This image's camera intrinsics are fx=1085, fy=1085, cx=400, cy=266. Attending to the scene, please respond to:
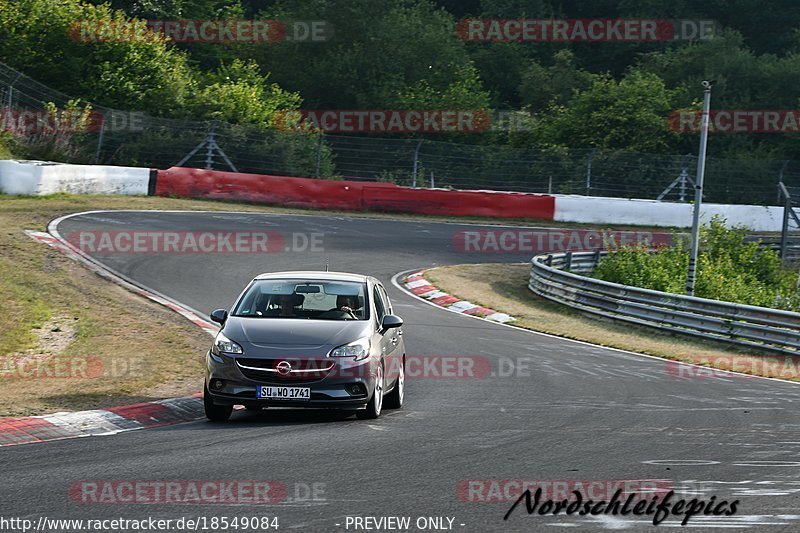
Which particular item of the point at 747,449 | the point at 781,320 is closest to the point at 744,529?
the point at 747,449

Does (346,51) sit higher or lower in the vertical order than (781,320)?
higher

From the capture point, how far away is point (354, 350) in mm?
11008

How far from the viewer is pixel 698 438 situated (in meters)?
10.6

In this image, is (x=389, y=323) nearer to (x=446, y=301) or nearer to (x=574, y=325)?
(x=574, y=325)

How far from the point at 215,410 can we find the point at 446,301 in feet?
44.9

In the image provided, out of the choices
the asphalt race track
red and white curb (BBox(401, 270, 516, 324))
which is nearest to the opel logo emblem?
the asphalt race track

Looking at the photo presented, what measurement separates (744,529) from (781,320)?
15.7m

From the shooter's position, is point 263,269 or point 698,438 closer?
point 698,438

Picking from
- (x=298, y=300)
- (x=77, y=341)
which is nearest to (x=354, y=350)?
(x=298, y=300)

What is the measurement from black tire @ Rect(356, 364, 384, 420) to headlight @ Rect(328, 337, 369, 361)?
372mm

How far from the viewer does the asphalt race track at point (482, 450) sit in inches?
280

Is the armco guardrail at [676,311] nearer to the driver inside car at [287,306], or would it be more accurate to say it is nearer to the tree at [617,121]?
the driver inside car at [287,306]

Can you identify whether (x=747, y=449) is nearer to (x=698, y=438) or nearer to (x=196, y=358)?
(x=698, y=438)

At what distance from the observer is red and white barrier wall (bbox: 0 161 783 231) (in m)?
34.9
